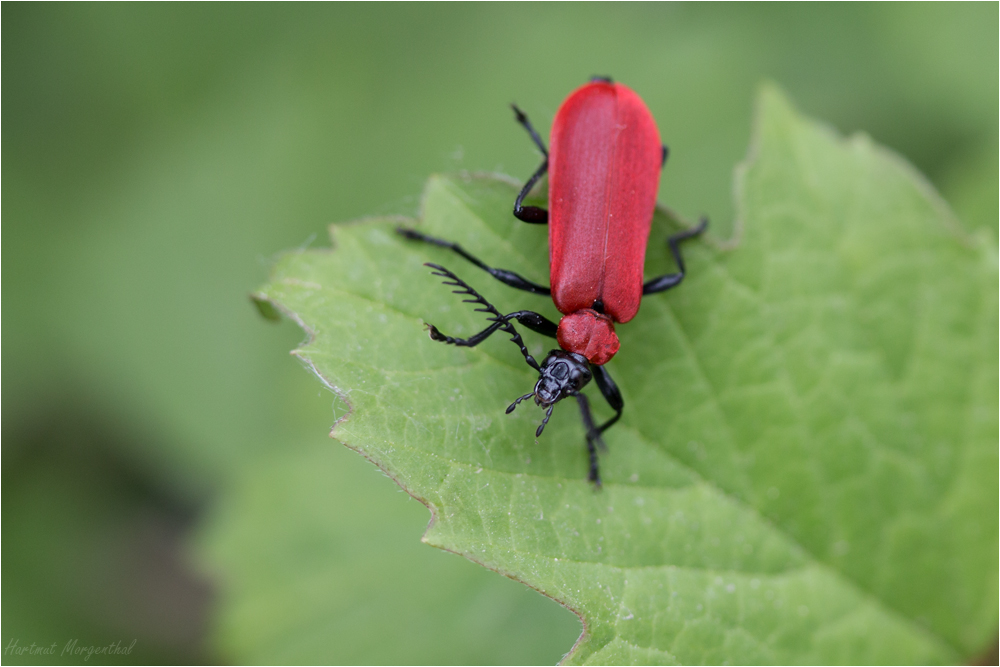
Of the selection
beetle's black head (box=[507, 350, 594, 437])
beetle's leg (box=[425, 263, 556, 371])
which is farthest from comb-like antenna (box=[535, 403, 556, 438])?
beetle's leg (box=[425, 263, 556, 371])

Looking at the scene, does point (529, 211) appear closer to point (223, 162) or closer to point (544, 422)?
point (544, 422)

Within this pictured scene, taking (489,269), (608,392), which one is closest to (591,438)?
(608,392)

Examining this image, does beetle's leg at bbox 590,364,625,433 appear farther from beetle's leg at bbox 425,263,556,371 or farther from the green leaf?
beetle's leg at bbox 425,263,556,371

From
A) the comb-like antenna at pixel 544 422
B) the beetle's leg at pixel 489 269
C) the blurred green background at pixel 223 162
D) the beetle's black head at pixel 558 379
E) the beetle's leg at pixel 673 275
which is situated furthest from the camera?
the blurred green background at pixel 223 162

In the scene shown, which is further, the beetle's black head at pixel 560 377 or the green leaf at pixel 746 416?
the beetle's black head at pixel 560 377

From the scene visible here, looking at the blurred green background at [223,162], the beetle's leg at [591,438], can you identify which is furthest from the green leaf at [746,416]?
the blurred green background at [223,162]

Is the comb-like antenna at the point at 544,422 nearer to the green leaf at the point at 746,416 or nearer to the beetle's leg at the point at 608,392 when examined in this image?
the green leaf at the point at 746,416
